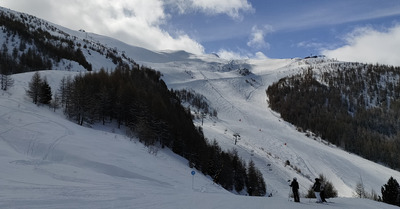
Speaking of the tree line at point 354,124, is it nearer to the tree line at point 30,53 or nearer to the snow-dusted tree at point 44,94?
the tree line at point 30,53

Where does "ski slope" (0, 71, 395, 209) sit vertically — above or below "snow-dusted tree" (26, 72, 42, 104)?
below

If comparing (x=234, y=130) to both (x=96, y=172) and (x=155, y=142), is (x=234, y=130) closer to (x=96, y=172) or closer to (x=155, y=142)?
(x=155, y=142)

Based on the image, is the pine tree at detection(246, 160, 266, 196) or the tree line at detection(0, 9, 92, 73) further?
the tree line at detection(0, 9, 92, 73)

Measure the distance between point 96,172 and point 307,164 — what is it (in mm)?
68940

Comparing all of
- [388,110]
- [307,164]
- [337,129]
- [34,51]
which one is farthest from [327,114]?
[34,51]

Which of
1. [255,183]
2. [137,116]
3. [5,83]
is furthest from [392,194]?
[5,83]

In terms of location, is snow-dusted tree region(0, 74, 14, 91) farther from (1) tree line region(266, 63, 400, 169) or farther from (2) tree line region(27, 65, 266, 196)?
(1) tree line region(266, 63, 400, 169)

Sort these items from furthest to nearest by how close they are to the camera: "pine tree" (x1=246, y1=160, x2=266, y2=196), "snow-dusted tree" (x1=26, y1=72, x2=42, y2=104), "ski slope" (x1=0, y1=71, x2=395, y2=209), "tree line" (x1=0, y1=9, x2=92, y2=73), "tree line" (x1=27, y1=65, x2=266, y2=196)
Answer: "tree line" (x1=0, y1=9, x2=92, y2=73) → "pine tree" (x1=246, y1=160, x2=266, y2=196) → "tree line" (x1=27, y1=65, x2=266, y2=196) → "snow-dusted tree" (x1=26, y1=72, x2=42, y2=104) → "ski slope" (x1=0, y1=71, x2=395, y2=209)

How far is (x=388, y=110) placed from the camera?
194 m

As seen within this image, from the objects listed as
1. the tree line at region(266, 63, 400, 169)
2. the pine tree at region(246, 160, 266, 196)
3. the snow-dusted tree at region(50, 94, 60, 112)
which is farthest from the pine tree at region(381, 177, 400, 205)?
the tree line at region(266, 63, 400, 169)

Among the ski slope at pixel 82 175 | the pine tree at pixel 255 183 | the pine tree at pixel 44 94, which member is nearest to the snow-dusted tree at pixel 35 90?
the pine tree at pixel 44 94

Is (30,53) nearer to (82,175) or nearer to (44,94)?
(44,94)

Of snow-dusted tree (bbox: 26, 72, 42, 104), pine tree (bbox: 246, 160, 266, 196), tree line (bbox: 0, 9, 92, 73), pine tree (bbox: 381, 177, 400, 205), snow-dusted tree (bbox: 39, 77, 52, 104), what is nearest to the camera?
pine tree (bbox: 381, 177, 400, 205)

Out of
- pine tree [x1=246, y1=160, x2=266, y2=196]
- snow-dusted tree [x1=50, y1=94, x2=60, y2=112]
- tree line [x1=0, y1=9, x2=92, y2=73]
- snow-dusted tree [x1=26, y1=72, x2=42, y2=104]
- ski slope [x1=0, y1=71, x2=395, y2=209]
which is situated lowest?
pine tree [x1=246, y1=160, x2=266, y2=196]
